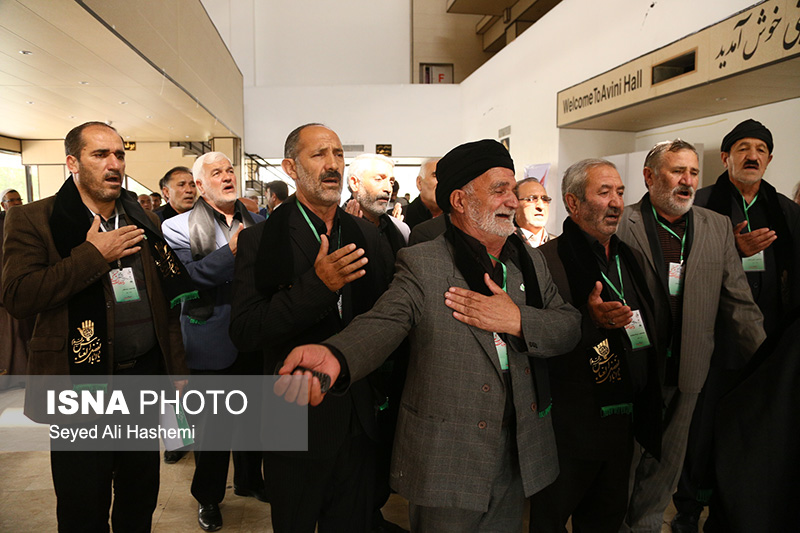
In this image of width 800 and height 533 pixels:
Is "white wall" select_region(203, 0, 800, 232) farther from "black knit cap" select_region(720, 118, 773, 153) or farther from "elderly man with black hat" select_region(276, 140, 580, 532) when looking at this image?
"elderly man with black hat" select_region(276, 140, 580, 532)

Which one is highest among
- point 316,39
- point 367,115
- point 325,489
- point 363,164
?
point 316,39

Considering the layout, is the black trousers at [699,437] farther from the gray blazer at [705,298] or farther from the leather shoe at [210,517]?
the leather shoe at [210,517]

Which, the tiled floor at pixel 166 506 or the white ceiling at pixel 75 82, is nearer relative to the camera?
the tiled floor at pixel 166 506

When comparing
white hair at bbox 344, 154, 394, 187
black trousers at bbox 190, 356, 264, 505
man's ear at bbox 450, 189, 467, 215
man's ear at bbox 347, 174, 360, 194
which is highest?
white hair at bbox 344, 154, 394, 187

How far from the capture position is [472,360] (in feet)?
5.11

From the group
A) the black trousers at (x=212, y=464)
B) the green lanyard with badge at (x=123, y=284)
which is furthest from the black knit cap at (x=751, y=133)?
the green lanyard with badge at (x=123, y=284)

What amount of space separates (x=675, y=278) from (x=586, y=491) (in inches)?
40.0

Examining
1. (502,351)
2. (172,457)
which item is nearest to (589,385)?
(502,351)

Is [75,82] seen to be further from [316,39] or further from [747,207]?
[316,39]

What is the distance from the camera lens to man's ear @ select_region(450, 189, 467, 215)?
1.72 m

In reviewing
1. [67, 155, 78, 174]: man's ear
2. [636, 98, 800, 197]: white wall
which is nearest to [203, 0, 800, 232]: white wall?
[636, 98, 800, 197]: white wall

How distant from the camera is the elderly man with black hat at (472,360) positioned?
1.54 metres

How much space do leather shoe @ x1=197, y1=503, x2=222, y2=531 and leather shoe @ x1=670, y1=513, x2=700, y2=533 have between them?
2371 millimetres

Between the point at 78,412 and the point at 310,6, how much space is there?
1508cm
